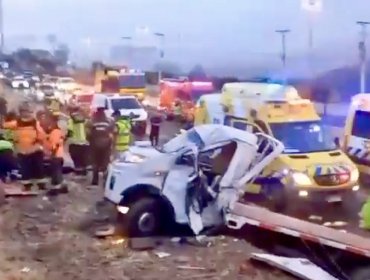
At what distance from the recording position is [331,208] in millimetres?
7113

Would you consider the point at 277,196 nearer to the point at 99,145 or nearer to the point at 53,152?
the point at 99,145

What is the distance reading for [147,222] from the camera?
19.5 ft

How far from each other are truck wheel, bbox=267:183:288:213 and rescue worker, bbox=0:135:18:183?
265 centimetres

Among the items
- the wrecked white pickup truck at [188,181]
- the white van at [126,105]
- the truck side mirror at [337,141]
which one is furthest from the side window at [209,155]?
the white van at [126,105]

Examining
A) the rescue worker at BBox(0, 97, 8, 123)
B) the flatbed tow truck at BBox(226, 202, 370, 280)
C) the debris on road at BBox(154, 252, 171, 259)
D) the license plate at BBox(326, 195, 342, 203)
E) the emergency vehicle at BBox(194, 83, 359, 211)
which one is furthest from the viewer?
the rescue worker at BBox(0, 97, 8, 123)

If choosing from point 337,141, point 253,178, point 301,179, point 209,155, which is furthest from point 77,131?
point 253,178

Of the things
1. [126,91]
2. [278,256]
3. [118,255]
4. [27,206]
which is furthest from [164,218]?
[126,91]

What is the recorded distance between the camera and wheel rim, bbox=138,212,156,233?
5.93 meters

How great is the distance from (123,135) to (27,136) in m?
1.71

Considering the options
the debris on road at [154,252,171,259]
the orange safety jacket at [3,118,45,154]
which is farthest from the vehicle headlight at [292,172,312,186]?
the orange safety jacket at [3,118,45,154]

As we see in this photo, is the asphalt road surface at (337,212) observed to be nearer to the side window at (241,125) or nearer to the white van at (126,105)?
the side window at (241,125)

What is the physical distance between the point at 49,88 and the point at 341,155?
5119 millimetres

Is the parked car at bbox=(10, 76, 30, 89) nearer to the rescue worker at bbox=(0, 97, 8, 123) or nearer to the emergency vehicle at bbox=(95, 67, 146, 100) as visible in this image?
the rescue worker at bbox=(0, 97, 8, 123)

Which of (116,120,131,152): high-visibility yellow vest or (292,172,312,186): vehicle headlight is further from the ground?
(116,120,131,152): high-visibility yellow vest
